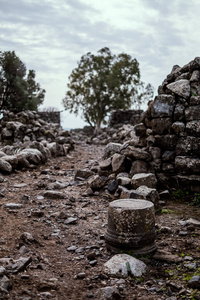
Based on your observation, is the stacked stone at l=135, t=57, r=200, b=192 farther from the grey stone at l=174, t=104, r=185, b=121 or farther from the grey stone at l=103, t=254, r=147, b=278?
the grey stone at l=103, t=254, r=147, b=278

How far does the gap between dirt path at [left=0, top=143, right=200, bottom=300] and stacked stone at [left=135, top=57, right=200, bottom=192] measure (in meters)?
0.95

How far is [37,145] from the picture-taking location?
12102 millimetres

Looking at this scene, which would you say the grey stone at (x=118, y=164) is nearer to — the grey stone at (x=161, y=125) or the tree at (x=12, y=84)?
the grey stone at (x=161, y=125)

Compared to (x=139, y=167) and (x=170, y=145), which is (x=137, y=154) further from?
(x=170, y=145)

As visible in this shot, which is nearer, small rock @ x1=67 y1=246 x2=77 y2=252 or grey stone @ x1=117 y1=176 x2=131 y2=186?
small rock @ x1=67 y1=246 x2=77 y2=252

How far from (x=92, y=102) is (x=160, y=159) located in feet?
65.6

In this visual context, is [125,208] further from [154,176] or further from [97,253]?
[154,176]

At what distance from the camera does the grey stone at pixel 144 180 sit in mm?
6977

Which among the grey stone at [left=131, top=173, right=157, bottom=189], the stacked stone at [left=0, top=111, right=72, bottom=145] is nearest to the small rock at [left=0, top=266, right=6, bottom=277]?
the grey stone at [left=131, top=173, right=157, bottom=189]

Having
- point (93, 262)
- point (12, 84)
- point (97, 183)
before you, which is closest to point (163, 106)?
point (97, 183)

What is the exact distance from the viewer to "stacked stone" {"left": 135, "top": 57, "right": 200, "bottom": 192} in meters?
7.25

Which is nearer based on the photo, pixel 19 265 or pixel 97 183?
pixel 19 265

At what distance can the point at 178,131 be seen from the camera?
7438 millimetres

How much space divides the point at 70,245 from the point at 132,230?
108 cm
